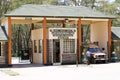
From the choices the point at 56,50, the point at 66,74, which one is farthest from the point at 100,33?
the point at 66,74

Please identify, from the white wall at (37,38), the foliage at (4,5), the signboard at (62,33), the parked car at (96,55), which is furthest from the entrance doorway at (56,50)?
the foliage at (4,5)

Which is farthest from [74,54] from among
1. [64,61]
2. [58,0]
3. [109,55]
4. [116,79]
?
[58,0]

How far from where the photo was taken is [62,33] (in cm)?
4047

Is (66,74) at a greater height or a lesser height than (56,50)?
lesser

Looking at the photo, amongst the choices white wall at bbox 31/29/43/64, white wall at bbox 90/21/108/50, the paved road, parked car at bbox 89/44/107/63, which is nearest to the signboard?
white wall at bbox 31/29/43/64

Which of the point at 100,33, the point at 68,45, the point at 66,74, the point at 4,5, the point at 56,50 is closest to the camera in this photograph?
the point at 66,74

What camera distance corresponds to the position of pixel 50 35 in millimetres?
39938

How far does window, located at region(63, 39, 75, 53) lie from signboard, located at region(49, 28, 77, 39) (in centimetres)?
48

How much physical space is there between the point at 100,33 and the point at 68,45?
5663 mm

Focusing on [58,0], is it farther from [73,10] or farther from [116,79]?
[116,79]

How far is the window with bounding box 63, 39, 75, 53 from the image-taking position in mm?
40812

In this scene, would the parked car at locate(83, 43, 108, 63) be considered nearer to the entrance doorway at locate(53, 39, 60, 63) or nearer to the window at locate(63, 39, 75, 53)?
the window at locate(63, 39, 75, 53)

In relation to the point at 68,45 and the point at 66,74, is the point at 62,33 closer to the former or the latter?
the point at 68,45

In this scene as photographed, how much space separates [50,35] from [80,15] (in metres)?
4.04
